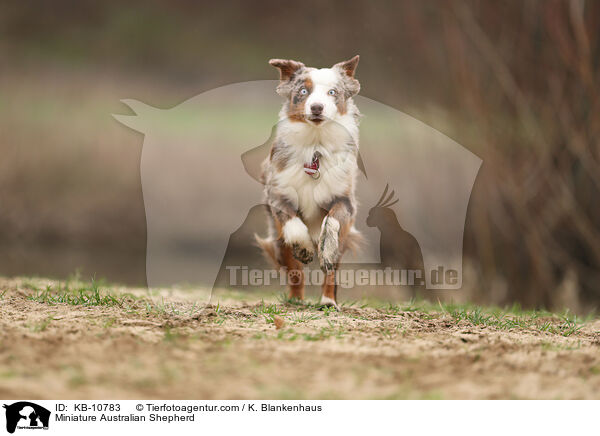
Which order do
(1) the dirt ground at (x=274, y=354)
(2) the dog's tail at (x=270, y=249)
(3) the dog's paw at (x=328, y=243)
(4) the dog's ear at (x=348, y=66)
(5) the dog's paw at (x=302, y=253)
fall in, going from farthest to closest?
→ (2) the dog's tail at (x=270, y=249) < (4) the dog's ear at (x=348, y=66) < (5) the dog's paw at (x=302, y=253) < (3) the dog's paw at (x=328, y=243) < (1) the dirt ground at (x=274, y=354)

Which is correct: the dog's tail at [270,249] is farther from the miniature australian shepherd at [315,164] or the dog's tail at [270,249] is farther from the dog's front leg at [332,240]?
the dog's front leg at [332,240]

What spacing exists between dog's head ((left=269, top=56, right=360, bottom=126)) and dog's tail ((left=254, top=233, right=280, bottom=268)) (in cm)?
109

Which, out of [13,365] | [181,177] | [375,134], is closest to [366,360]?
[13,365]

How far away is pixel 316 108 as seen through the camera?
4.77 m

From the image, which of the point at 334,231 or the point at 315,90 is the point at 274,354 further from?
the point at 315,90

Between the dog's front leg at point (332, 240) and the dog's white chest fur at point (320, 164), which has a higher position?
the dog's white chest fur at point (320, 164)

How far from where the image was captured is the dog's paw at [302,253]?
4.96 metres

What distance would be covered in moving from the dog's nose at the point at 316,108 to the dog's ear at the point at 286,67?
46 cm

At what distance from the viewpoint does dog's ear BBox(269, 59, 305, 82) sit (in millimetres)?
5035

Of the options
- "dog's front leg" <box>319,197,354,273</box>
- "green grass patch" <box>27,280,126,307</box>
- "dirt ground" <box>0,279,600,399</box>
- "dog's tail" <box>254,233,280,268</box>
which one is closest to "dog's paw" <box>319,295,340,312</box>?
"dirt ground" <box>0,279,600,399</box>
